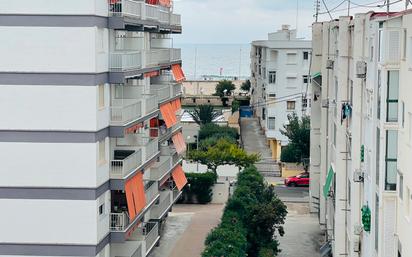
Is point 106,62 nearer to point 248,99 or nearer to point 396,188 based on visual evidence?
point 396,188

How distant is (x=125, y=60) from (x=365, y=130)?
21.8ft

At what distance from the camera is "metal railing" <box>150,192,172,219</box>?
100 feet

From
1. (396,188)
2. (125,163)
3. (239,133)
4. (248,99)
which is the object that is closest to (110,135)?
(125,163)

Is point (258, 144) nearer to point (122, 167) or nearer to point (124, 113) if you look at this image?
point (124, 113)

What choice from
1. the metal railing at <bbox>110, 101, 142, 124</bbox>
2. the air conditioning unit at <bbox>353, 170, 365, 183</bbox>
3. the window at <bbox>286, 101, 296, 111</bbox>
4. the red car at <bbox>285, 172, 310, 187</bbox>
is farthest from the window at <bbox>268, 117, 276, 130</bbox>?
the air conditioning unit at <bbox>353, 170, 365, 183</bbox>

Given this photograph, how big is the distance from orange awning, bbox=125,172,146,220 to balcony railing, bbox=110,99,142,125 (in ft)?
5.60

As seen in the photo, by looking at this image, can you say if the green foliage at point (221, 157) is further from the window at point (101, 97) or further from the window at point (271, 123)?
the window at point (101, 97)

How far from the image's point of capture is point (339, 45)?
2686cm

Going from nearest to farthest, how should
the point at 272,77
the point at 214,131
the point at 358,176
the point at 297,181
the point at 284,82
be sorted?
the point at 358,176 → the point at 297,181 → the point at 214,131 → the point at 284,82 → the point at 272,77

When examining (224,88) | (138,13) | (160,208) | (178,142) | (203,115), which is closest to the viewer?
(138,13)

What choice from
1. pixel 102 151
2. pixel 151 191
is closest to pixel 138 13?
pixel 102 151

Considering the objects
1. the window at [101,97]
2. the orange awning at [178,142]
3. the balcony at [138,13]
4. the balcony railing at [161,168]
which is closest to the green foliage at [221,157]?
the orange awning at [178,142]

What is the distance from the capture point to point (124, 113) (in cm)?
2362

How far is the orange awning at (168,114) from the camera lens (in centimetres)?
3012
